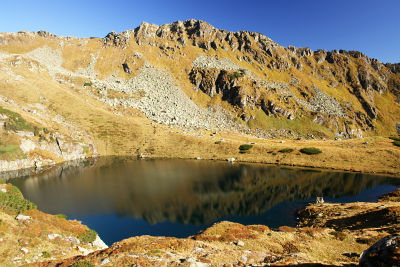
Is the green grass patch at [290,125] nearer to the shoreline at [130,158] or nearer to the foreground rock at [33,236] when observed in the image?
the shoreline at [130,158]

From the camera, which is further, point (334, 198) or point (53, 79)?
point (53, 79)

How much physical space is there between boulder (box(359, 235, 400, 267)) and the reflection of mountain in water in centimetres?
3142

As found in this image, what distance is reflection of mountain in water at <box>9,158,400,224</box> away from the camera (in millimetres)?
44969

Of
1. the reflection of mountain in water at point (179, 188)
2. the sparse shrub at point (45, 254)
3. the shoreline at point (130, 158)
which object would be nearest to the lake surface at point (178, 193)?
the reflection of mountain in water at point (179, 188)

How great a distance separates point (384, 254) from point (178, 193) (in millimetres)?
46733

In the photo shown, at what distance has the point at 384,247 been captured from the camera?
39.0ft

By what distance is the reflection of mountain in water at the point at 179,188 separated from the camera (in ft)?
148

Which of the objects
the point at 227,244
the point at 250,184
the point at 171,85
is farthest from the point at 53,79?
the point at 227,244

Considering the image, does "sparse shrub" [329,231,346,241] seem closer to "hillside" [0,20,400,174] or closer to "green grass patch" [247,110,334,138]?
"hillside" [0,20,400,174]

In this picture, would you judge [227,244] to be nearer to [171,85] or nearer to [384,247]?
[384,247]

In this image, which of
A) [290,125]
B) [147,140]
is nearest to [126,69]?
[147,140]

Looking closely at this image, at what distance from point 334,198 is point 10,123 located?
106 meters

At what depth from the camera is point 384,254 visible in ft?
38.1

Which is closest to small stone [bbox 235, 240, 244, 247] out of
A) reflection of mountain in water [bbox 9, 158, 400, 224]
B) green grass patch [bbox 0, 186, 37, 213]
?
reflection of mountain in water [bbox 9, 158, 400, 224]
